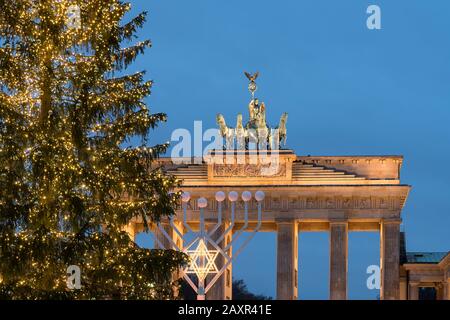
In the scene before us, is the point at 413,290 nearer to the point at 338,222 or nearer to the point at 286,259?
the point at 338,222

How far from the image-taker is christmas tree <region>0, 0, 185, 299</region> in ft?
102

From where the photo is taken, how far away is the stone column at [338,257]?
3258 inches

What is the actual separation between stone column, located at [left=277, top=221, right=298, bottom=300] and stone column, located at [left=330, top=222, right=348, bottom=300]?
8.36ft

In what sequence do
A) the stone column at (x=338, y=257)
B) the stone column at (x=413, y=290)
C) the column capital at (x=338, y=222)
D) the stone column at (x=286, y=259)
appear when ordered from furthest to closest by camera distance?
the stone column at (x=413, y=290)
the column capital at (x=338, y=222)
the stone column at (x=286, y=259)
the stone column at (x=338, y=257)

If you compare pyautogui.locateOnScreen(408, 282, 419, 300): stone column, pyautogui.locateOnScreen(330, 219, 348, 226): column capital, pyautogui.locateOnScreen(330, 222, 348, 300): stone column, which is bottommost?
pyautogui.locateOnScreen(408, 282, 419, 300): stone column

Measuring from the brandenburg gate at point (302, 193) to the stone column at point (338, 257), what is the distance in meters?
0.07

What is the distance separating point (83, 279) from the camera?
32219 millimetres

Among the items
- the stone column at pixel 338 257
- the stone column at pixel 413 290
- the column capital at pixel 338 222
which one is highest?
Result: the column capital at pixel 338 222

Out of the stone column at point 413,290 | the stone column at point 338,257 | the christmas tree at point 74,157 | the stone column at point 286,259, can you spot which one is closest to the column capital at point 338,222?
the stone column at point 338,257

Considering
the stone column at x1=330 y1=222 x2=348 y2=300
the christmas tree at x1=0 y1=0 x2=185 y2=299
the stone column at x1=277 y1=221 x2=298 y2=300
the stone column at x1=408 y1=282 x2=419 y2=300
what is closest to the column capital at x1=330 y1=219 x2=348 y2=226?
the stone column at x1=330 y1=222 x2=348 y2=300

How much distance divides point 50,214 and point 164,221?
166 ft

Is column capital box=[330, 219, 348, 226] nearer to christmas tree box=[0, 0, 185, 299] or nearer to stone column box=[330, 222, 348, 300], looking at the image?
stone column box=[330, 222, 348, 300]

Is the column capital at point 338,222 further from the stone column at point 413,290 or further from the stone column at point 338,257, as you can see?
the stone column at point 413,290
